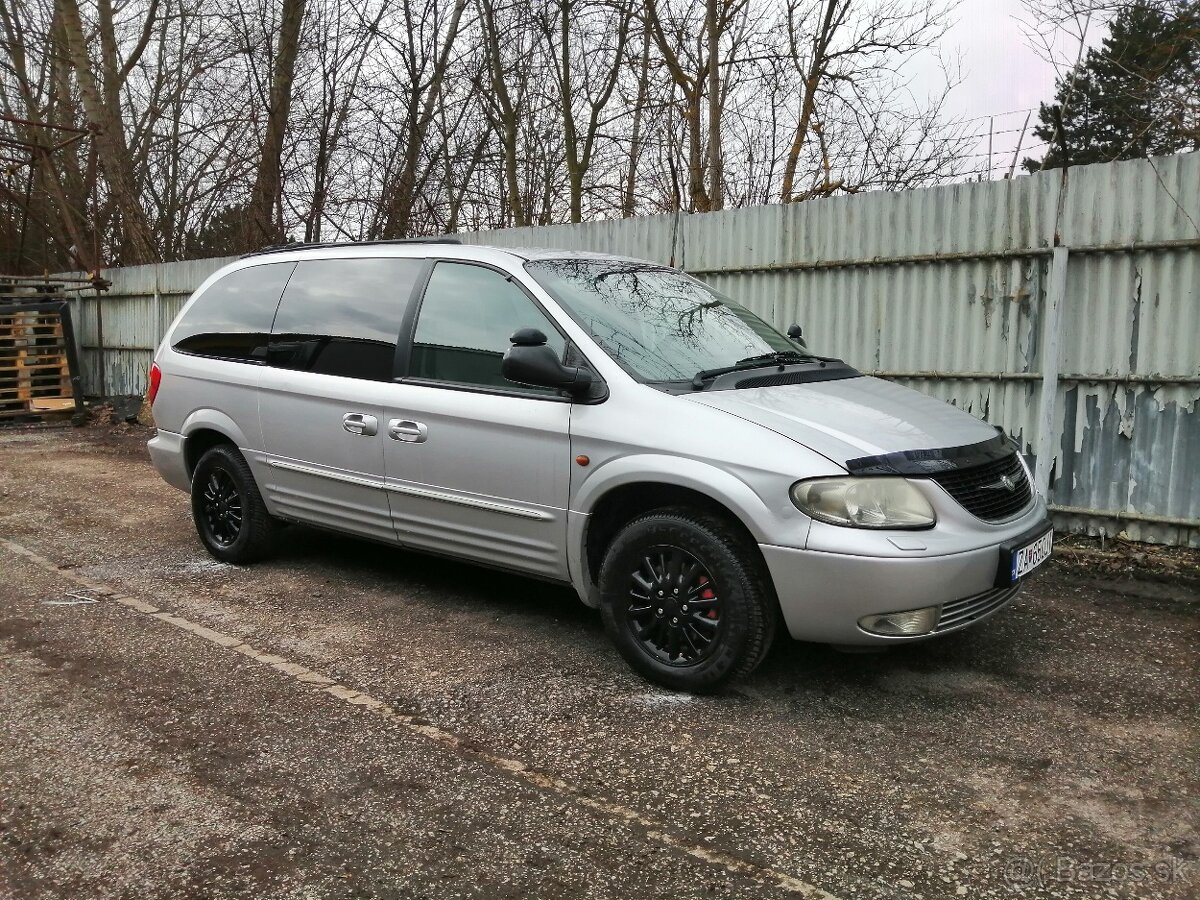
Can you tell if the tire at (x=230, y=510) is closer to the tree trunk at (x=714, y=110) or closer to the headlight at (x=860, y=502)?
the headlight at (x=860, y=502)

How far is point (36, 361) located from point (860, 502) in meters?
14.5

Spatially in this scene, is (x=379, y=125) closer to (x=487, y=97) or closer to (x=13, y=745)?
(x=487, y=97)

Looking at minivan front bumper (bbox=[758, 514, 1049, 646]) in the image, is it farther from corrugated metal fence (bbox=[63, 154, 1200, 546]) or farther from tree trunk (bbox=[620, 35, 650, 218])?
tree trunk (bbox=[620, 35, 650, 218])

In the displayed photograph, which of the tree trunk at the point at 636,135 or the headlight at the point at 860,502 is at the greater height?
the tree trunk at the point at 636,135

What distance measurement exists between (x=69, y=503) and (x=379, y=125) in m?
8.78

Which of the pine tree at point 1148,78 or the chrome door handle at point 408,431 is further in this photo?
the pine tree at point 1148,78

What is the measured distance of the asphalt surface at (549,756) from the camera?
2.62 metres

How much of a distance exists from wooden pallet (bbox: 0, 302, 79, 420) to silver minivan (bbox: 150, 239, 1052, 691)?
10.4m

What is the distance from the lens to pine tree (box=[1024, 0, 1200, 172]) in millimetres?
7559

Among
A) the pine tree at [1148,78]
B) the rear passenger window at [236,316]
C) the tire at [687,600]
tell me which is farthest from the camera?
the pine tree at [1148,78]

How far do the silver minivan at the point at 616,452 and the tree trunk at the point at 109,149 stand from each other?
13.6 m

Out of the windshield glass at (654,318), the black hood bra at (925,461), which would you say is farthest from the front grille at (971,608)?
the windshield glass at (654,318)

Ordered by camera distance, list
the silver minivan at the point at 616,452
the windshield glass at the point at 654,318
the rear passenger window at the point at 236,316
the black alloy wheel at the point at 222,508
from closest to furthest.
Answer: the silver minivan at the point at 616,452
the windshield glass at the point at 654,318
the rear passenger window at the point at 236,316
the black alloy wheel at the point at 222,508

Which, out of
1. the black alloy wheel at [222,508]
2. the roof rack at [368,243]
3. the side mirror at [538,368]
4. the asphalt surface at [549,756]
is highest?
the roof rack at [368,243]
